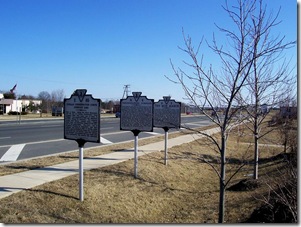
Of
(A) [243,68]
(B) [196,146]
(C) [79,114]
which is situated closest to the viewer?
(A) [243,68]

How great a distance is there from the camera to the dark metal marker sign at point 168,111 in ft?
31.3

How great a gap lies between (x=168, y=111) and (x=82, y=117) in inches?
164

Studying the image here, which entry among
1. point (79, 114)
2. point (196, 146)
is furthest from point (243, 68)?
point (196, 146)

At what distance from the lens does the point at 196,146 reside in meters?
14.3

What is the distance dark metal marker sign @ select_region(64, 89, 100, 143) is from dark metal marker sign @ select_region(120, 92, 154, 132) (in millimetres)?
2331

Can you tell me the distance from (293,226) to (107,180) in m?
4.38

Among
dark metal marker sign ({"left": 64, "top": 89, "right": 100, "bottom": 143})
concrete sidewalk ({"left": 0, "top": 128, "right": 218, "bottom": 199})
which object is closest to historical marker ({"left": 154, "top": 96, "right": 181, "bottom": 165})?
concrete sidewalk ({"left": 0, "top": 128, "right": 218, "bottom": 199})

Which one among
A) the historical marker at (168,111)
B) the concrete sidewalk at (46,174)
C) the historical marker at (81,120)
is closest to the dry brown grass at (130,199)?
the concrete sidewalk at (46,174)

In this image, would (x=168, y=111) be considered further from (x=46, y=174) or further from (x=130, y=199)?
(x=46, y=174)

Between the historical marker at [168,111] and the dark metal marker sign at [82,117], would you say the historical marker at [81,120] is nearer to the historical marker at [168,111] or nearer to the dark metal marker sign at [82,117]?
the dark metal marker sign at [82,117]

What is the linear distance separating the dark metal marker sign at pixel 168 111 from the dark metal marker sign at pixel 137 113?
4.54ft

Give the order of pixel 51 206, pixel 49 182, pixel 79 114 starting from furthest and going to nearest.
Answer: pixel 49 182, pixel 79 114, pixel 51 206

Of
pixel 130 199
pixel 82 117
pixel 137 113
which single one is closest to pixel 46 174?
pixel 130 199

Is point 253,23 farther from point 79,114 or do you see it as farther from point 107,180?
point 107,180
